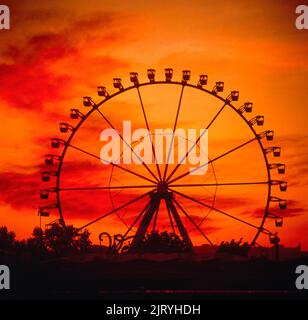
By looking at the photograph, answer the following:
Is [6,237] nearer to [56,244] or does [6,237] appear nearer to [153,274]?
[56,244]

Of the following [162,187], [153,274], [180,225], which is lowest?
[153,274]

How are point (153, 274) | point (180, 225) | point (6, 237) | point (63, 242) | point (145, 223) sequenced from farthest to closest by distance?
point (6, 237) → point (63, 242) → point (145, 223) → point (180, 225) → point (153, 274)

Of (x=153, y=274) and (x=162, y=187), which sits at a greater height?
(x=162, y=187)

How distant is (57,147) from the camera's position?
41.3 metres

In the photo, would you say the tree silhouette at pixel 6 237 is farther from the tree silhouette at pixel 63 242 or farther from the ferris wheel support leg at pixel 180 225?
the ferris wheel support leg at pixel 180 225

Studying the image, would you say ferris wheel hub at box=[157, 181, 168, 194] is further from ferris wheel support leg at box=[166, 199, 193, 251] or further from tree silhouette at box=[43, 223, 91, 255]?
tree silhouette at box=[43, 223, 91, 255]

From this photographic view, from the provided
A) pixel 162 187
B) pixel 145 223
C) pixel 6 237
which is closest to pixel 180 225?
pixel 145 223

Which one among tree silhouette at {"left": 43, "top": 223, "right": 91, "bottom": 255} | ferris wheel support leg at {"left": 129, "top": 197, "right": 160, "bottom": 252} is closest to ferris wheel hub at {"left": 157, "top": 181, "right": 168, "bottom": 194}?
ferris wheel support leg at {"left": 129, "top": 197, "right": 160, "bottom": 252}

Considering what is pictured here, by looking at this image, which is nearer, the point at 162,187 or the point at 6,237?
the point at 162,187
